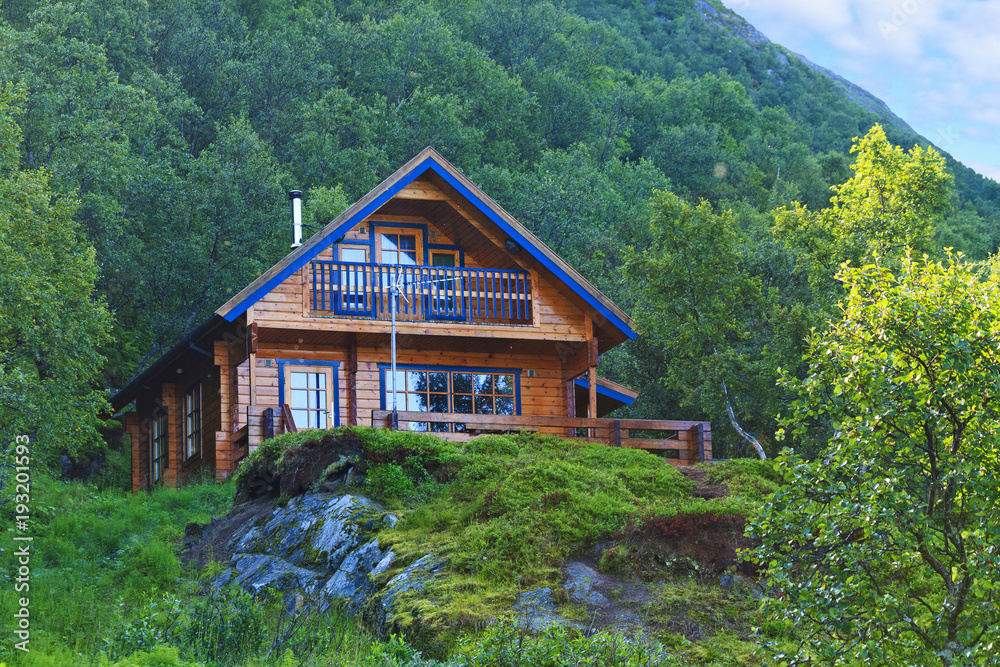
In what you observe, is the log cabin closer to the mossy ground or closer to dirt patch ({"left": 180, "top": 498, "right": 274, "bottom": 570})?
dirt patch ({"left": 180, "top": 498, "right": 274, "bottom": 570})

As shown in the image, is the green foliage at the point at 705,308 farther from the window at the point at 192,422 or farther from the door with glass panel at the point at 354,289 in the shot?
the window at the point at 192,422

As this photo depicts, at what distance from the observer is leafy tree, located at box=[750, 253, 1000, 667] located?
9016 mm

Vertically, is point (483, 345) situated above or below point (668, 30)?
below

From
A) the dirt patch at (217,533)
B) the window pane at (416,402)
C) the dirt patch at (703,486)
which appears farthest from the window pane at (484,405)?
the dirt patch at (217,533)

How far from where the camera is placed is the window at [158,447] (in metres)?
27.4

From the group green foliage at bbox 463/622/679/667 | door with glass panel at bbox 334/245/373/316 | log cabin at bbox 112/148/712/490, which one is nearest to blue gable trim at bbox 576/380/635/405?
log cabin at bbox 112/148/712/490

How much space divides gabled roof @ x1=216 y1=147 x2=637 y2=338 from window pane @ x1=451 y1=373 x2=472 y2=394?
295cm

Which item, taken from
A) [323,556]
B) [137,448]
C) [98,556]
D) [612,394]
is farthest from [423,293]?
[137,448]

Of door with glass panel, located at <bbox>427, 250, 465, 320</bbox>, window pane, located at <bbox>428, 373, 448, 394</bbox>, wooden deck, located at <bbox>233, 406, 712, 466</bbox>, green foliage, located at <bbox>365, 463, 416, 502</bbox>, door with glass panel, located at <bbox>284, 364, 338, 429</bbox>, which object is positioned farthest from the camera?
window pane, located at <bbox>428, 373, 448, 394</bbox>

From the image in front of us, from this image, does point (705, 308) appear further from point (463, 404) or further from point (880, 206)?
point (463, 404)

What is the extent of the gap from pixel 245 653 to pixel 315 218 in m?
26.9

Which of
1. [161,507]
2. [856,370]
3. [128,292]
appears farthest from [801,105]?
[856,370]

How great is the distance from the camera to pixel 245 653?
12.2 meters

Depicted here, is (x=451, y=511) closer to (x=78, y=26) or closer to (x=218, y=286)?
(x=218, y=286)
